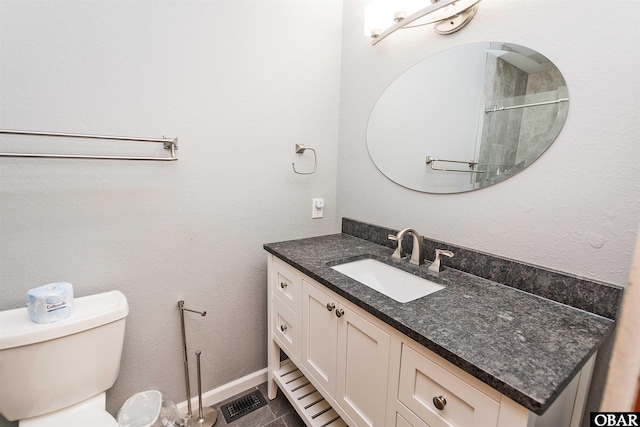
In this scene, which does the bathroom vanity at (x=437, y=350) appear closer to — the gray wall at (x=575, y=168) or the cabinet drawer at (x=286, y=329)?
the cabinet drawer at (x=286, y=329)

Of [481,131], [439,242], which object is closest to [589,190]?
[481,131]

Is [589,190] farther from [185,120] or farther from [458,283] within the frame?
[185,120]

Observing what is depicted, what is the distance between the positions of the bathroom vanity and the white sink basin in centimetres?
3

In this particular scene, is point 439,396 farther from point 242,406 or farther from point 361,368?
point 242,406

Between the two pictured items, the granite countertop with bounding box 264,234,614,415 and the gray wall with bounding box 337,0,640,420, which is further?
the gray wall with bounding box 337,0,640,420

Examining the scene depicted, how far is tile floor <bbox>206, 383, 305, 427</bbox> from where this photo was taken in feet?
4.69

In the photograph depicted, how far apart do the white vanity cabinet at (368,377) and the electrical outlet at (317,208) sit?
1.38ft

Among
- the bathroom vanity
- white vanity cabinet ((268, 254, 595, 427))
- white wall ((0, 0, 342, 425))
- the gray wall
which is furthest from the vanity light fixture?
white vanity cabinet ((268, 254, 595, 427))

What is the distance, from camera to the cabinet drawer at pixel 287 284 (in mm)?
1274

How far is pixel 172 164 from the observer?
1.28m

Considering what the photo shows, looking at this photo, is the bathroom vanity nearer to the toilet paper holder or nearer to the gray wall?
the gray wall

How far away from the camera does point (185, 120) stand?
4.22ft

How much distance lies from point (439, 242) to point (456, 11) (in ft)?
3.07

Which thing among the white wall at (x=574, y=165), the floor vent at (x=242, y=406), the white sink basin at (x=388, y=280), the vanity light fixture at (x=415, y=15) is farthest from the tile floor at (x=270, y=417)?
the vanity light fixture at (x=415, y=15)
